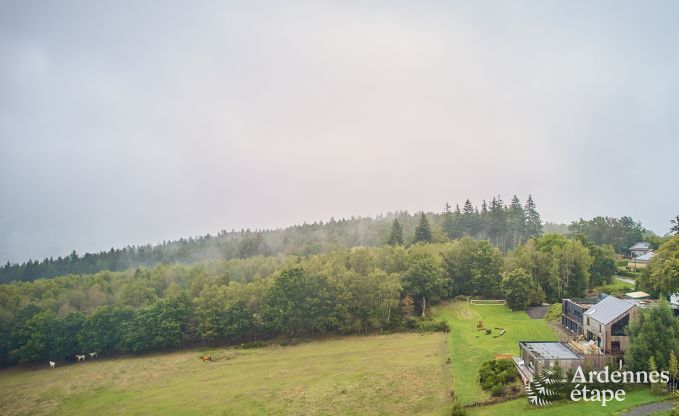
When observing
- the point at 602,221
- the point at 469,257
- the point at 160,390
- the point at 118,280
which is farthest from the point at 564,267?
the point at 118,280

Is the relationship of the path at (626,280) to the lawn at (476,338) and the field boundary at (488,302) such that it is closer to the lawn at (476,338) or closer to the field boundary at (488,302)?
the field boundary at (488,302)

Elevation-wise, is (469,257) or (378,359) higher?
(469,257)

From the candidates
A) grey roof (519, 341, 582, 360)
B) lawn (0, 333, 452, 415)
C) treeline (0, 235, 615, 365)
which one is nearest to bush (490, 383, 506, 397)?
lawn (0, 333, 452, 415)

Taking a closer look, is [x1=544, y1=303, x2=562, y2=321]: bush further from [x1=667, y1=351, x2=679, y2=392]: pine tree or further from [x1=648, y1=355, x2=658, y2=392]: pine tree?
[x1=667, y1=351, x2=679, y2=392]: pine tree

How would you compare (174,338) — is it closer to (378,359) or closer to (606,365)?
(378,359)

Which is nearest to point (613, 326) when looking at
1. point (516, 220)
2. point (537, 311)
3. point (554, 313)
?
point (554, 313)

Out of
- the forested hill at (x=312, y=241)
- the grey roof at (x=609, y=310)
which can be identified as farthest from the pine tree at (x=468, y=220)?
the grey roof at (x=609, y=310)
